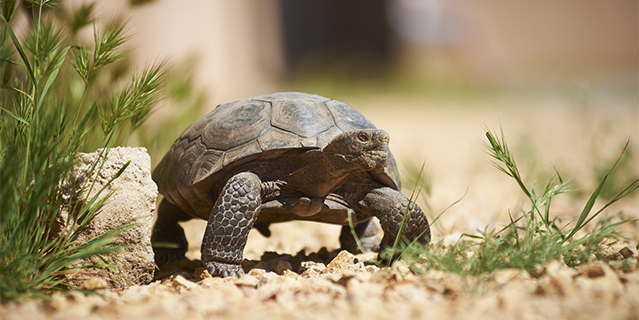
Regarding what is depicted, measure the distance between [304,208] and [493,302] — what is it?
1.07 meters

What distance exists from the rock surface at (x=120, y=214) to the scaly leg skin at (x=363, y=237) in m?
1.17

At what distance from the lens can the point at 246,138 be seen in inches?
100

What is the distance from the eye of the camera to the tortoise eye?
2.39 meters

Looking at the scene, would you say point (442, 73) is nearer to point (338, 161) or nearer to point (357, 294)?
point (338, 161)

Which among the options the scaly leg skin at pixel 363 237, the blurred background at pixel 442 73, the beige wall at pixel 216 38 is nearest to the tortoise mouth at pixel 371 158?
the blurred background at pixel 442 73

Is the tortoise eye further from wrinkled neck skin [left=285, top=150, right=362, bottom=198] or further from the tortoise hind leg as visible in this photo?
the tortoise hind leg

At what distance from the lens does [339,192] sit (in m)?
2.69

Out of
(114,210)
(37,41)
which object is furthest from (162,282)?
(37,41)

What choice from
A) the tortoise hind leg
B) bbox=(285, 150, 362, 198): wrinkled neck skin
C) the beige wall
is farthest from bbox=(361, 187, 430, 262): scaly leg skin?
the beige wall

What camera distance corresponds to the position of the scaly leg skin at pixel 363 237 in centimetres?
318

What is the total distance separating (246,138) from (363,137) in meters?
0.53

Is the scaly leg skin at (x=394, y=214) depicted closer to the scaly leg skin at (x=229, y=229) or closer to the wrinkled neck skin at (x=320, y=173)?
the wrinkled neck skin at (x=320, y=173)

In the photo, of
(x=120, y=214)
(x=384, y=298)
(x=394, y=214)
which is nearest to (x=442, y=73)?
(x=394, y=214)

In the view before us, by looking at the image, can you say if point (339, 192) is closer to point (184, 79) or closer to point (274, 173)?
point (274, 173)
